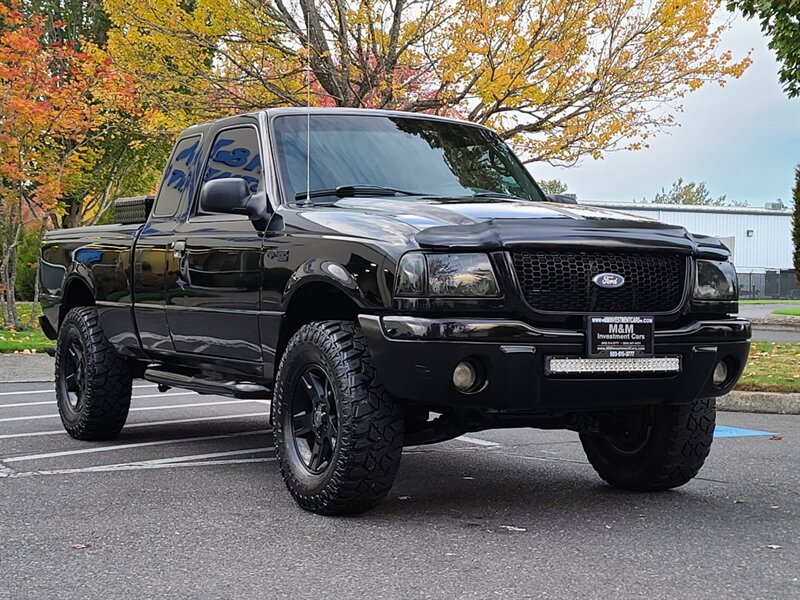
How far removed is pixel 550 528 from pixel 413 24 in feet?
40.9

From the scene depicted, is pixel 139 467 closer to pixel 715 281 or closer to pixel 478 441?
pixel 478 441

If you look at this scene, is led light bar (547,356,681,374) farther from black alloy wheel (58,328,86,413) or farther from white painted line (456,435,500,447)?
black alloy wheel (58,328,86,413)

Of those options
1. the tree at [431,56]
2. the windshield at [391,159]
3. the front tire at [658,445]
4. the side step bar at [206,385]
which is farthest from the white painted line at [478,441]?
the tree at [431,56]

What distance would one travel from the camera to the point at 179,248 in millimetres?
6840

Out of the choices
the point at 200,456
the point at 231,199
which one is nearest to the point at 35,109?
the point at 200,456

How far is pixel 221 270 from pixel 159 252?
92 cm

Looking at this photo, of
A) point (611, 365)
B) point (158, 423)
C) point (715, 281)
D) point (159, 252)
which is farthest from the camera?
point (158, 423)

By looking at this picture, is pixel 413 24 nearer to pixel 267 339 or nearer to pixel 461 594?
pixel 267 339

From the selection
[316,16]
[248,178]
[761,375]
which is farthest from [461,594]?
[316,16]

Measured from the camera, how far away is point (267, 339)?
5977 millimetres

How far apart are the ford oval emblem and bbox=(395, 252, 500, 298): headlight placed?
0.47m

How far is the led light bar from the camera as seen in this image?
4973 mm

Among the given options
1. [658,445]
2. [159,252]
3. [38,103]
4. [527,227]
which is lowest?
[658,445]

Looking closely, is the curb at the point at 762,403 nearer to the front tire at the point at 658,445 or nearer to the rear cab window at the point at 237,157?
the front tire at the point at 658,445
